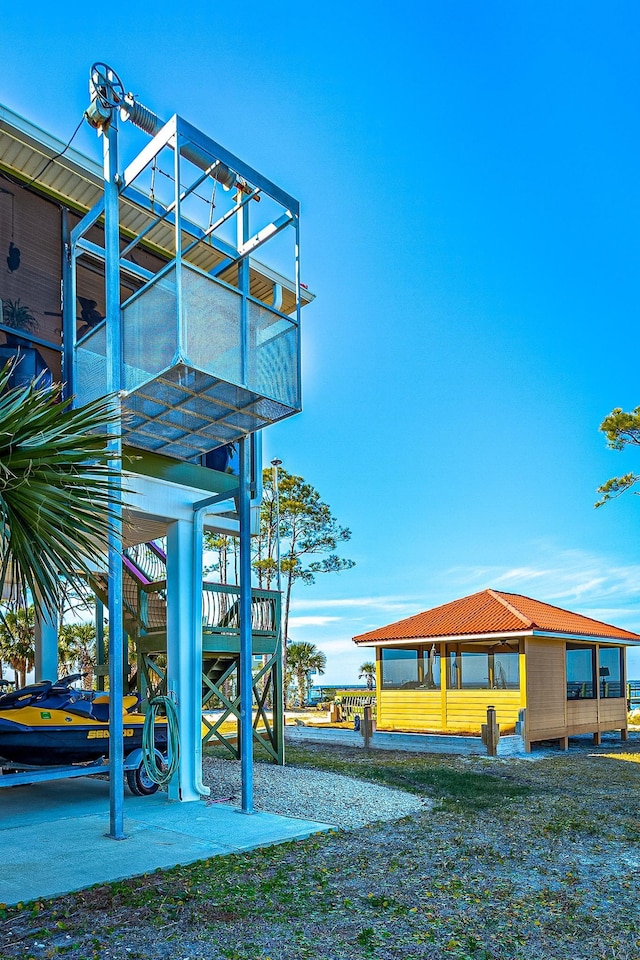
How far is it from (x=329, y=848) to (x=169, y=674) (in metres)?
3.32

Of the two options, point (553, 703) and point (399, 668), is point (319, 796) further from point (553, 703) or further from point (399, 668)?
point (399, 668)

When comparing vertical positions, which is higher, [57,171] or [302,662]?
[57,171]

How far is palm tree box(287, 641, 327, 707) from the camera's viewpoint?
34125mm

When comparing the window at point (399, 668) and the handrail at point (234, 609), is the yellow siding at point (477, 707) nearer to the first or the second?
the window at point (399, 668)

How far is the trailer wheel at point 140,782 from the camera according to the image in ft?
29.9

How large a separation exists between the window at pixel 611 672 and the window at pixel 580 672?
1.37 feet

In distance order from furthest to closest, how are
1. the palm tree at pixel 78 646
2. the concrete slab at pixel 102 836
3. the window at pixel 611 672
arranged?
the palm tree at pixel 78 646, the window at pixel 611 672, the concrete slab at pixel 102 836

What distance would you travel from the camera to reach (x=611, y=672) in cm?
2014

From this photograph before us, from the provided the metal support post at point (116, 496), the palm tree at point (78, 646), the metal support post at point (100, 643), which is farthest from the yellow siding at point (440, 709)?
the palm tree at point (78, 646)

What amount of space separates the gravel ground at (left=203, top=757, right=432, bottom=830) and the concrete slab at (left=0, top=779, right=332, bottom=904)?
2.08ft

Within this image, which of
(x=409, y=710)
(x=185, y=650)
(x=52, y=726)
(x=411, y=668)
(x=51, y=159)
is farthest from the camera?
(x=411, y=668)

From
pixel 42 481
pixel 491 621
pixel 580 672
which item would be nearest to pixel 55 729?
pixel 42 481

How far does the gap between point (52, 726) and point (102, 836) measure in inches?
63.5

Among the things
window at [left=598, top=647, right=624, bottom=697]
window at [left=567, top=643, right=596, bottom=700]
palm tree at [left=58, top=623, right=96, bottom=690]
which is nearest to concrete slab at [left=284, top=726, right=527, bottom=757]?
window at [left=567, top=643, right=596, bottom=700]
